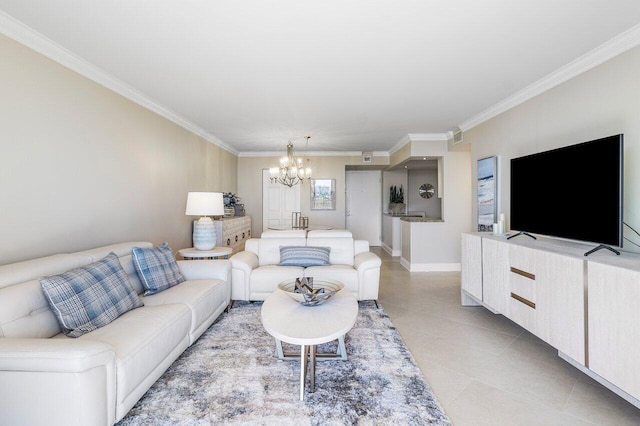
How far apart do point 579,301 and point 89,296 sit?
3.14 meters

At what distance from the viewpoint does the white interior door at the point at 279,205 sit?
22.9 feet

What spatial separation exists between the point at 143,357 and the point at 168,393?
1.17 feet

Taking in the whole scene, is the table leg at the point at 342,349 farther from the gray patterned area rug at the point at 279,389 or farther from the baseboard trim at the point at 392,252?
the baseboard trim at the point at 392,252

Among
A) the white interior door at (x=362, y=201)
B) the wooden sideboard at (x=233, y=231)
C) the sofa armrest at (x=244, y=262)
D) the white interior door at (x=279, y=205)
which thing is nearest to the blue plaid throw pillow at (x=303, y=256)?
the sofa armrest at (x=244, y=262)

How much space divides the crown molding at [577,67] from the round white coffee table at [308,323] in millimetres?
2740

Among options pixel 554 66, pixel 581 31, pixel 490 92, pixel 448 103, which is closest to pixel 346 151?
pixel 448 103

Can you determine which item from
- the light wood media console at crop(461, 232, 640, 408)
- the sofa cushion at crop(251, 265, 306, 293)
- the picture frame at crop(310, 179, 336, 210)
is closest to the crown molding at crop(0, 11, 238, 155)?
the sofa cushion at crop(251, 265, 306, 293)

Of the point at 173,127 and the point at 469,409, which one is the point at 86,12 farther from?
the point at 469,409

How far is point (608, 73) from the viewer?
7.24 feet

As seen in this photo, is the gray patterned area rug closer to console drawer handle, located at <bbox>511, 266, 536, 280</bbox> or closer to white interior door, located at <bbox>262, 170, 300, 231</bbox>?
console drawer handle, located at <bbox>511, 266, 536, 280</bbox>

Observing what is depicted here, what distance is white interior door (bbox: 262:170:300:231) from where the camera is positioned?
699cm

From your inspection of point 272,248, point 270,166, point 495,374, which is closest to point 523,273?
point 495,374

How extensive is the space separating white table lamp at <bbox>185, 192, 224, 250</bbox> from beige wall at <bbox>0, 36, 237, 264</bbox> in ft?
1.64

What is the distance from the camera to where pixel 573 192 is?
2.22 meters
